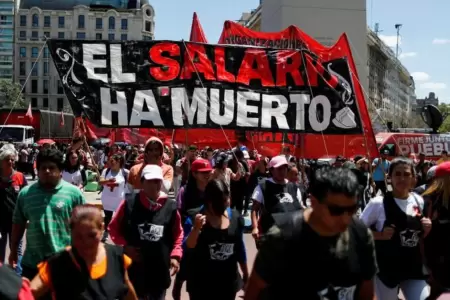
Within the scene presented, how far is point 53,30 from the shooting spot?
10281cm

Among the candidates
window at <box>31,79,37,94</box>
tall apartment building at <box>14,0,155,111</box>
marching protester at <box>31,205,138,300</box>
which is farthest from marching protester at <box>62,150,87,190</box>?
window at <box>31,79,37,94</box>

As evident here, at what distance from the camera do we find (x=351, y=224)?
2822 millimetres

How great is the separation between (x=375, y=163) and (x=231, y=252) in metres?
13.7

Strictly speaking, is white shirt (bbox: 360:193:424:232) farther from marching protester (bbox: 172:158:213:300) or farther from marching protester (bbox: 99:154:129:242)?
marching protester (bbox: 99:154:129:242)

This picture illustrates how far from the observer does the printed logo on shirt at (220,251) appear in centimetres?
444

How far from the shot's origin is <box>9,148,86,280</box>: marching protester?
14.3 ft

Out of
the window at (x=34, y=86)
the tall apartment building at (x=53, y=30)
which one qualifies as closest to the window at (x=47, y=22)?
the tall apartment building at (x=53, y=30)

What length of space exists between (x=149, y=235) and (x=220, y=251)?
517 mm

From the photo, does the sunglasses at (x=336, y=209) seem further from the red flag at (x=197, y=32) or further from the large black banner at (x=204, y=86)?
the red flag at (x=197, y=32)

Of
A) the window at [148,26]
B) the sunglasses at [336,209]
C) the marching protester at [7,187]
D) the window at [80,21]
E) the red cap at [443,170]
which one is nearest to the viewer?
the sunglasses at [336,209]

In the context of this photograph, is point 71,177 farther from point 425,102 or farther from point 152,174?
point 425,102

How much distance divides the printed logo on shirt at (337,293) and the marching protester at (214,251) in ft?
5.93

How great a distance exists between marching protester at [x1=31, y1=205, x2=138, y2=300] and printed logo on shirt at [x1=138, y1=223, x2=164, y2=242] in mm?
1003

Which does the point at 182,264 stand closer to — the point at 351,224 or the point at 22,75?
the point at 351,224
